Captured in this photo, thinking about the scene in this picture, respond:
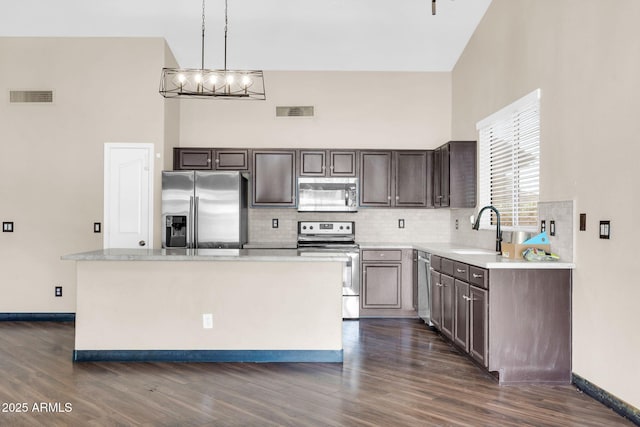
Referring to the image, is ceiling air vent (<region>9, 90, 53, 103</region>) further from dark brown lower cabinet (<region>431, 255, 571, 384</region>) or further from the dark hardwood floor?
dark brown lower cabinet (<region>431, 255, 571, 384</region>)

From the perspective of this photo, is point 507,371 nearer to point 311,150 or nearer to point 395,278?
point 395,278

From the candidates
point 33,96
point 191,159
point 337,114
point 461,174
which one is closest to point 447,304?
point 461,174

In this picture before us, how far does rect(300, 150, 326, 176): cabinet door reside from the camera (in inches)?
248

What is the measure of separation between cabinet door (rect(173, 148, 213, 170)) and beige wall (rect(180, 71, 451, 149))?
30 centimetres

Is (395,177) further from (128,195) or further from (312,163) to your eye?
(128,195)

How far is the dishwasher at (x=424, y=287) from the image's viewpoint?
213 inches

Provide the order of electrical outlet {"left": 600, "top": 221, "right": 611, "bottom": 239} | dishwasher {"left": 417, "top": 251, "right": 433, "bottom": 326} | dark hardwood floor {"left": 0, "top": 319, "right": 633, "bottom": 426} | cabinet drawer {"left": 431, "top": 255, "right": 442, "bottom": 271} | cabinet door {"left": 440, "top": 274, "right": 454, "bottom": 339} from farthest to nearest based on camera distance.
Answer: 1. dishwasher {"left": 417, "top": 251, "right": 433, "bottom": 326}
2. cabinet drawer {"left": 431, "top": 255, "right": 442, "bottom": 271}
3. cabinet door {"left": 440, "top": 274, "right": 454, "bottom": 339}
4. electrical outlet {"left": 600, "top": 221, "right": 611, "bottom": 239}
5. dark hardwood floor {"left": 0, "top": 319, "right": 633, "bottom": 426}

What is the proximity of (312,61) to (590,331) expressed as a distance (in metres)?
4.68

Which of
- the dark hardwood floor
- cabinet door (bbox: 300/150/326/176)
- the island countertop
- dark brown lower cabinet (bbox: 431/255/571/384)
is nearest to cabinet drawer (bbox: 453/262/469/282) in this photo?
dark brown lower cabinet (bbox: 431/255/571/384)

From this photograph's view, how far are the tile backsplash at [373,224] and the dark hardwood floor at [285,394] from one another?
2367 millimetres

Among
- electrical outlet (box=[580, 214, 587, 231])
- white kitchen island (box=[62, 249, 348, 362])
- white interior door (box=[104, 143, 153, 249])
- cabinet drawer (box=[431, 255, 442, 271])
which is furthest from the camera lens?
white interior door (box=[104, 143, 153, 249])

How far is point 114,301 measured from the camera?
13.2 feet

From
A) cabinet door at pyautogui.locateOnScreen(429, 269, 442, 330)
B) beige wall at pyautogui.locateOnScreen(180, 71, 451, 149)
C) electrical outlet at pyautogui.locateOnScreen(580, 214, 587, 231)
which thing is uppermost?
beige wall at pyautogui.locateOnScreen(180, 71, 451, 149)

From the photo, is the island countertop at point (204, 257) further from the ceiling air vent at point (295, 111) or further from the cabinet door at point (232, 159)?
the ceiling air vent at point (295, 111)
